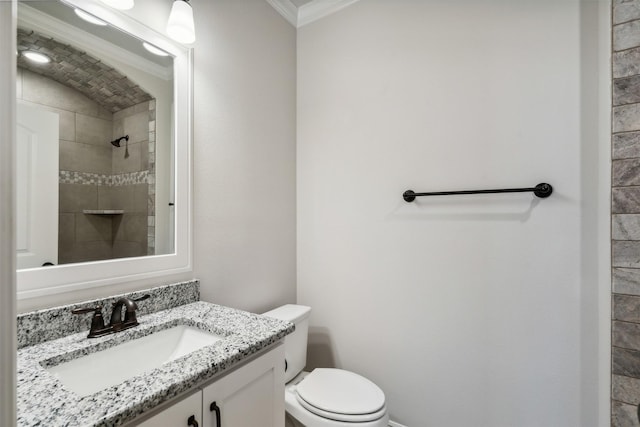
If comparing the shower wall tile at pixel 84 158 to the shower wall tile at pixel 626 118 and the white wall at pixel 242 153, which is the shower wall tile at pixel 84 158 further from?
the shower wall tile at pixel 626 118

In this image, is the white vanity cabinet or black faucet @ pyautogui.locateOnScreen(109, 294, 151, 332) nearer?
the white vanity cabinet

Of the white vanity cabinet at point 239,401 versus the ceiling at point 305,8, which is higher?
the ceiling at point 305,8

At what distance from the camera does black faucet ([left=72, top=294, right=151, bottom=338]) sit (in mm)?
933

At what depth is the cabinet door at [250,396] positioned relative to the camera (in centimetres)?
79

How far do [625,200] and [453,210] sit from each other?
0.59m

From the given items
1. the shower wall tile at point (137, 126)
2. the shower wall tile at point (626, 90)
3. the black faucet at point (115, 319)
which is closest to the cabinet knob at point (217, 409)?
the black faucet at point (115, 319)

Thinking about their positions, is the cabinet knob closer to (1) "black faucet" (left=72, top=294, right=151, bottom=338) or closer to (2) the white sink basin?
(2) the white sink basin

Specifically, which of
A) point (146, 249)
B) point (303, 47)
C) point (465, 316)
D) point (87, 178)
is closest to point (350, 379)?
point (465, 316)

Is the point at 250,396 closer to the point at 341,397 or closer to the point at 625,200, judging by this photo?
the point at 341,397

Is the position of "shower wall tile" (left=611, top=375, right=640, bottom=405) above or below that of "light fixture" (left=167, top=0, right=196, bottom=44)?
below

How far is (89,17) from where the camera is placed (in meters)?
1.02

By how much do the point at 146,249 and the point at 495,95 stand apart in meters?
1.65

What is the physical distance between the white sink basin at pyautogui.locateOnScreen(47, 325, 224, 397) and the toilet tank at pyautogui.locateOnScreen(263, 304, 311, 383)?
1.72ft

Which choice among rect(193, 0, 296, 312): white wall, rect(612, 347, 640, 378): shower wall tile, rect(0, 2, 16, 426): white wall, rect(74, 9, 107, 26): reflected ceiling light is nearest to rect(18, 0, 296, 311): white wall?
rect(193, 0, 296, 312): white wall
